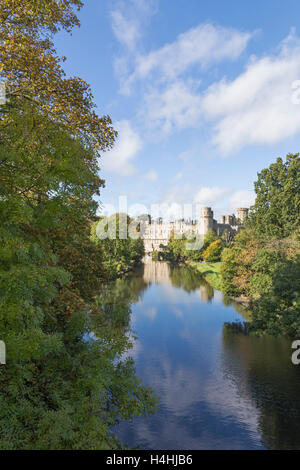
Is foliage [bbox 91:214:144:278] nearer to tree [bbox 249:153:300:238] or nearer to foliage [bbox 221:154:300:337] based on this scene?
foliage [bbox 221:154:300:337]

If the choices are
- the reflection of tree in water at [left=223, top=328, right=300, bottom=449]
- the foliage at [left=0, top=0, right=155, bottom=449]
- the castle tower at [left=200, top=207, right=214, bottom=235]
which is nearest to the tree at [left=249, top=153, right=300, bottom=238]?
the reflection of tree in water at [left=223, top=328, right=300, bottom=449]

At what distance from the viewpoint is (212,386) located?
16844 millimetres

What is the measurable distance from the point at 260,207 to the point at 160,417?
34512 millimetres

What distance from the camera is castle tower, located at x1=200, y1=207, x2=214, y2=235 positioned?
101m

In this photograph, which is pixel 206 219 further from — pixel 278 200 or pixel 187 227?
pixel 278 200

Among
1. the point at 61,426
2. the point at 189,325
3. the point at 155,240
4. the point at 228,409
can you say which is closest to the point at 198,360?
the point at 228,409

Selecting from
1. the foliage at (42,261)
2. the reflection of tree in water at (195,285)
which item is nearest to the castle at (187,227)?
the reflection of tree in water at (195,285)

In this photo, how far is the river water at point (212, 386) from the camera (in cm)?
1291

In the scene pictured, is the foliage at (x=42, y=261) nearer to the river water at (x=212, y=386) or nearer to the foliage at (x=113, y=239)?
the river water at (x=212, y=386)

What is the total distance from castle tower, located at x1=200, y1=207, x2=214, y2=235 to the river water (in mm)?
71465

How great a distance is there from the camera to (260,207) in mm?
42031

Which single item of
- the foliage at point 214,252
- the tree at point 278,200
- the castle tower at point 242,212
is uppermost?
the castle tower at point 242,212

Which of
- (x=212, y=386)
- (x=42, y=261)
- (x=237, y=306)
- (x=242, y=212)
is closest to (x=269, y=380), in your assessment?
(x=212, y=386)
